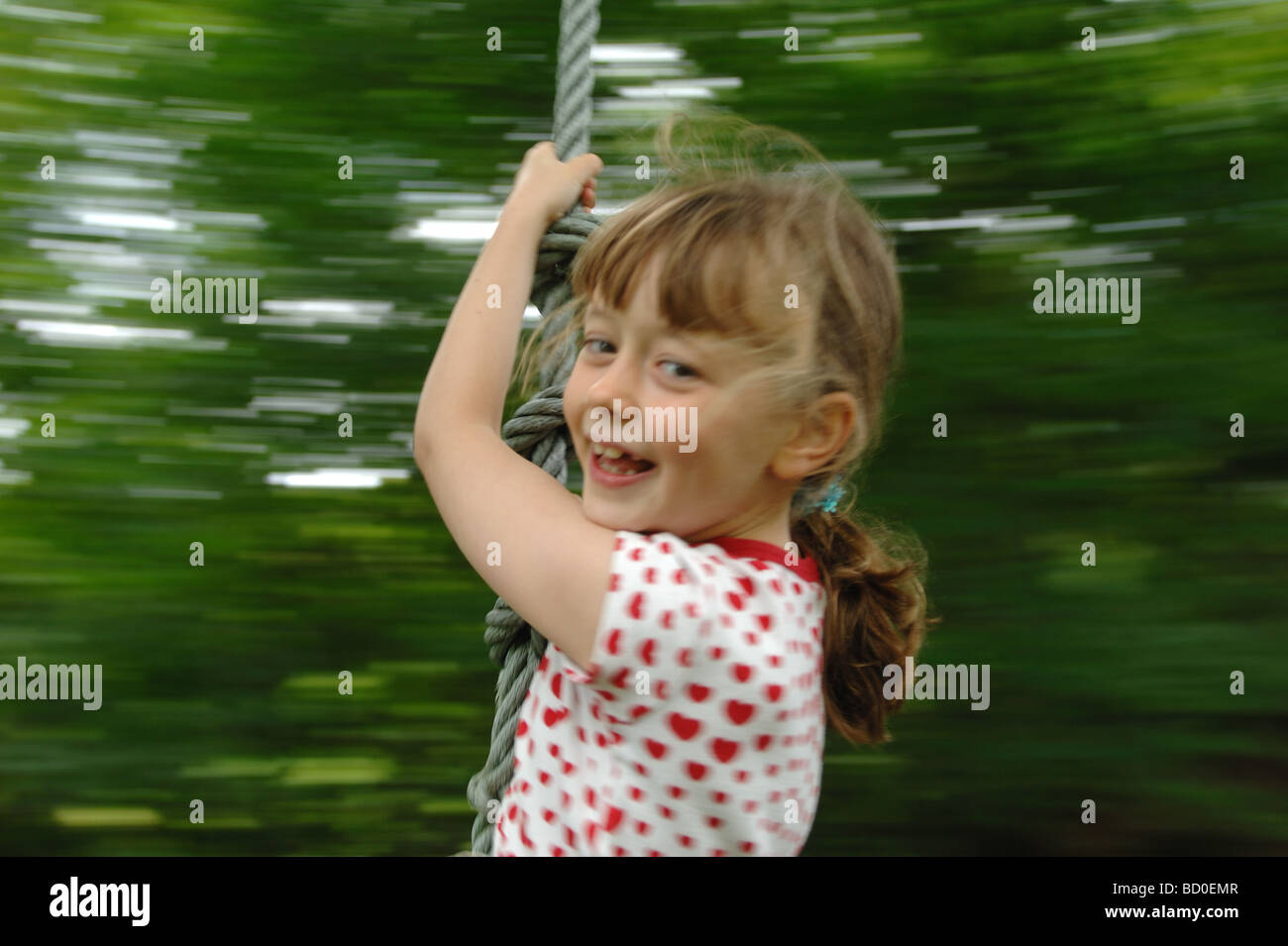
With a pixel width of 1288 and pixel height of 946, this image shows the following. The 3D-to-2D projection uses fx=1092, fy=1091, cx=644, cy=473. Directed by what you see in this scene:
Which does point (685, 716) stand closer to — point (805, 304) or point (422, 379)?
point (805, 304)

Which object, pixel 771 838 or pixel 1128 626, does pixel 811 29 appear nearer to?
pixel 1128 626

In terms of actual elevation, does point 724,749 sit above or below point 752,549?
below

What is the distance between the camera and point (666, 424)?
0.75m

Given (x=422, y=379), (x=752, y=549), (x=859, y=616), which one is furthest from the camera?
(x=422, y=379)

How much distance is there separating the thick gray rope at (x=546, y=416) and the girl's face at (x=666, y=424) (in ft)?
0.33

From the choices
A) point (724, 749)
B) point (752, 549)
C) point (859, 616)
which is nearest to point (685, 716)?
point (724, 749)

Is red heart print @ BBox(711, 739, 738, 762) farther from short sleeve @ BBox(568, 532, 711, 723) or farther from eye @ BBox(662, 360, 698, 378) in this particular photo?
eye @ BBox(662, 360, 698, 378)

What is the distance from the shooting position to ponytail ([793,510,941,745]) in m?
0.92

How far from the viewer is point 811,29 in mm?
1283

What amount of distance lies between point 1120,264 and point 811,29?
0.45 metres

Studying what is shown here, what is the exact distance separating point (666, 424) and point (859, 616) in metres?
0.29

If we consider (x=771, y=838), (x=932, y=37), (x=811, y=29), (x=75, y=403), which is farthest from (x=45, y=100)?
(x=771, y=838)

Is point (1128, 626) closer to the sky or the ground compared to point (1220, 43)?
closer to the ground

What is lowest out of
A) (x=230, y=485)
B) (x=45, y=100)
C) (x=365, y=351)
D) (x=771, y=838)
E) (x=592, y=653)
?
(x=771, y=838)
